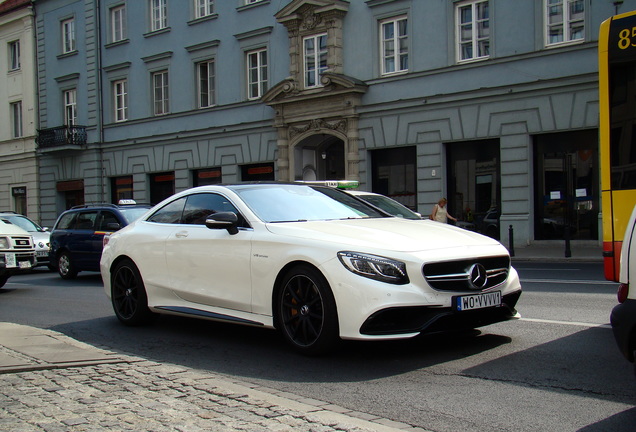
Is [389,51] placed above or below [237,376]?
above

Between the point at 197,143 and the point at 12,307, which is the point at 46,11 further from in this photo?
the point at 12,307

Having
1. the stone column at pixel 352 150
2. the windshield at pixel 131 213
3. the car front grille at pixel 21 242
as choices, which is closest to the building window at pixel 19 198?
the stone column at pixel 352 150

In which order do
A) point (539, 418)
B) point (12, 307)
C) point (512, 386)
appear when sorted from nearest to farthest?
point (539, 418) < point (512, 386) < point (12, 307)

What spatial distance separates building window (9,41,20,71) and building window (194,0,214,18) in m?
14.7

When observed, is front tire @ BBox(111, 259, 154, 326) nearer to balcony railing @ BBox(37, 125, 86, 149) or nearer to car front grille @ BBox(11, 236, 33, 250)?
car front grille @ BBox(11, 236, 33, 250)

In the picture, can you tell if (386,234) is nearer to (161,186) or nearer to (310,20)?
(310,20)

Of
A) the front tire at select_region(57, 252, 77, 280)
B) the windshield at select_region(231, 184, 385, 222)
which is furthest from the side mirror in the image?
the front tire at select_region(57, 252, 77, 280)

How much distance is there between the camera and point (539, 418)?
4.39 m

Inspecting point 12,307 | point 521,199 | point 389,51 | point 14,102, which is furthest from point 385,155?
point 14,102

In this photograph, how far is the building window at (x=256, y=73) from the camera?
2970cm

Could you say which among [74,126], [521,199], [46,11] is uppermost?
[46,11]

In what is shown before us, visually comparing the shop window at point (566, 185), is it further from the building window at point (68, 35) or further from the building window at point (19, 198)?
the building window at point (19, 198)

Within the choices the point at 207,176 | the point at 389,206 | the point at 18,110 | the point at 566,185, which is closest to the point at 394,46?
the point at 566,185

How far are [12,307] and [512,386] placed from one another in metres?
8.63
